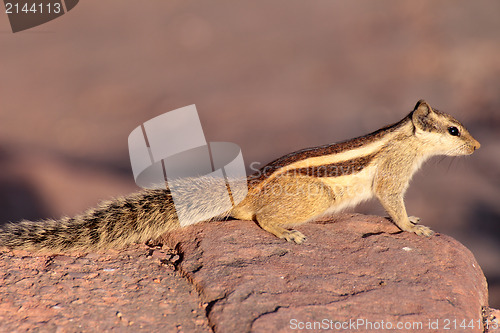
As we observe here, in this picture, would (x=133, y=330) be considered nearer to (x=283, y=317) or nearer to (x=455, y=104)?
(x=283, y=317)

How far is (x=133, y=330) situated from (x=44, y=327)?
0.58 meters

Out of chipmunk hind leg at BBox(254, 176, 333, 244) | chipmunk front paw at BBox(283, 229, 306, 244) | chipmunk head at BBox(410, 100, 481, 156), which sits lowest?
chipmunk front paw at BBox(283, 229, 306, 244)

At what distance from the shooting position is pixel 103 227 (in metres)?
4.79

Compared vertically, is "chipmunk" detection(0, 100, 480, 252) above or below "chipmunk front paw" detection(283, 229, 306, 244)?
Result: above

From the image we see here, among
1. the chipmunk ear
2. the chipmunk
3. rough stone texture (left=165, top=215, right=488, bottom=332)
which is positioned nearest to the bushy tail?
the chipmunk

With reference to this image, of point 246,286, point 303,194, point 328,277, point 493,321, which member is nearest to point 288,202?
point 303,194

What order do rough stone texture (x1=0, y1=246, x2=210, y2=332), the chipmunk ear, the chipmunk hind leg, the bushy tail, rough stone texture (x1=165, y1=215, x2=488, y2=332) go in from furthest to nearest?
the chipmunk ear
the chipmunk hind leg
the bushy tail
rough stone texture (x1=165, y1=215, x2=488, y2=332)
rough stone texture (x1=0, y1=246, x2=210, y2=332)

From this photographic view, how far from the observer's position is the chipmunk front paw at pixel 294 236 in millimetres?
5086

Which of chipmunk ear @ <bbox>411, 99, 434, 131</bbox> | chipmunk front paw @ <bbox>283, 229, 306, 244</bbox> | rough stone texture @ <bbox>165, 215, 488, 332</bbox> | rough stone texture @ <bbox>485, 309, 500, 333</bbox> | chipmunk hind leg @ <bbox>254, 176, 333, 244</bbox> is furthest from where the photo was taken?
chipmunk ear @ <bbox>411, 99, 434, 131</bbox>

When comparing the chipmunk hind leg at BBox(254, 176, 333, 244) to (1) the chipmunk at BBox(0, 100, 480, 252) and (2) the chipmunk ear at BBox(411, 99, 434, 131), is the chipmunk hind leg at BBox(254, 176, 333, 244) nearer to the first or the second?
(1) the chipmunk at BBox(0, 100, 480, 252)

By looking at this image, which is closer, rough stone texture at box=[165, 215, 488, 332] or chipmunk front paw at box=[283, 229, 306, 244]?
rough stone texture at box=[165, 215, 488, 332]

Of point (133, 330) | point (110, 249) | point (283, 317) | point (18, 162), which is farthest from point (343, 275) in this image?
point (18, 162)

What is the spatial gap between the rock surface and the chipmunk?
17cm

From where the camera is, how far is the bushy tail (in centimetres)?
460
